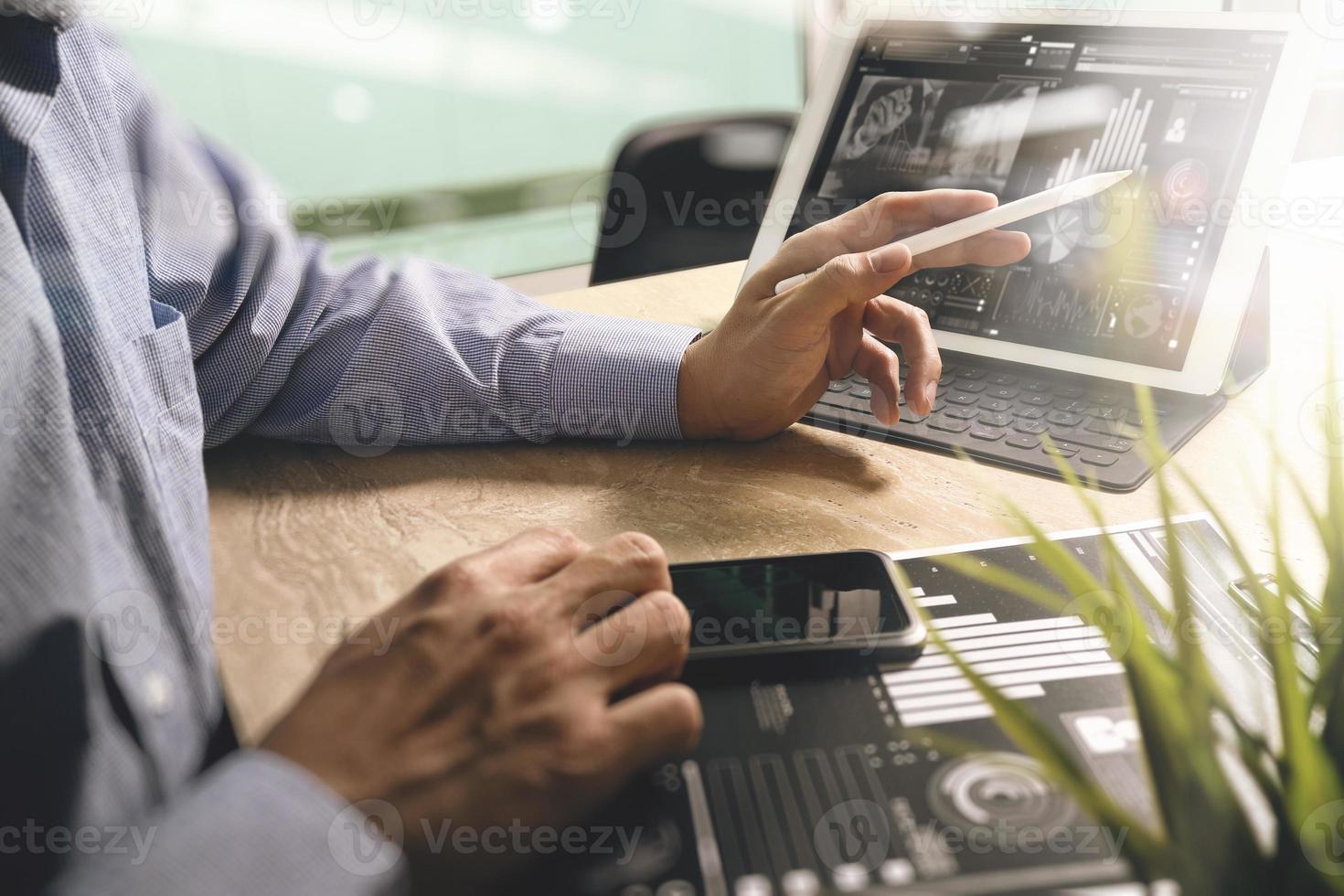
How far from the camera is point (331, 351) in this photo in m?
0.84

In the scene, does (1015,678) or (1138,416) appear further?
(1138,416)

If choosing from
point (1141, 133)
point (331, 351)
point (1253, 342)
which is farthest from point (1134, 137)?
point (331, 351)

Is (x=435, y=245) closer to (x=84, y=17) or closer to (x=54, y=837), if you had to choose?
(x=84, y=17)

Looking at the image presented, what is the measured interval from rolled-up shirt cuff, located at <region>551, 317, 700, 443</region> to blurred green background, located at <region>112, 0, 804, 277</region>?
5.92 feet

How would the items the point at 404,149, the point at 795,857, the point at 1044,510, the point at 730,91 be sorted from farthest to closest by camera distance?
the point at 730,91 < the point at 404,149 < the point at 1044,510 < the point at 795,857

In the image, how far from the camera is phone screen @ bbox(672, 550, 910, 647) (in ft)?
1.77

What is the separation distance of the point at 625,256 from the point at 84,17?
0.98 meters

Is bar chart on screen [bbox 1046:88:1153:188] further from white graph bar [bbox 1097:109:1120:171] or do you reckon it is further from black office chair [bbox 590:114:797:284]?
black office chair [bbox 590:114:797:284]

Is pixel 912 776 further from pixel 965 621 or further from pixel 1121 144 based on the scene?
pixel 1121 144

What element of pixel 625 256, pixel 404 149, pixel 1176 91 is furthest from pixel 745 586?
pixel 404 149

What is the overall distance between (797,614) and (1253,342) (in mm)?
538

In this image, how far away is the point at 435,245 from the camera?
3010 mm

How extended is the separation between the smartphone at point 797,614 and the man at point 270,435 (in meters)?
0.04

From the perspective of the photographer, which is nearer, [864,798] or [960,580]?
[864,798]
